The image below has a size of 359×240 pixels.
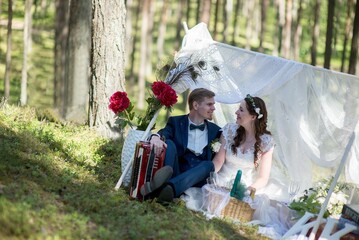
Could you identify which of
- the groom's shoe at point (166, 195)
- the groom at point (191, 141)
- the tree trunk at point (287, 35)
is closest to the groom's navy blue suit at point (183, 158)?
the groom at point (191, 141)

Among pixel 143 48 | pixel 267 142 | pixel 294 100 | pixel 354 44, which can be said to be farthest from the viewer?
pixel 143 48

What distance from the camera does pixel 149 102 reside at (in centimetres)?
857

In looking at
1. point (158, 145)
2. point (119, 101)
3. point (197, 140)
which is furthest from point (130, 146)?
point (197, 140)

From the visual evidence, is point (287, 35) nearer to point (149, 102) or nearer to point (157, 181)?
point (149, 102)

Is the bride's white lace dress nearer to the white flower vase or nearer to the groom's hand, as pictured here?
the groom's hand

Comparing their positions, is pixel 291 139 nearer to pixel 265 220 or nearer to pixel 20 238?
pixel 265 220

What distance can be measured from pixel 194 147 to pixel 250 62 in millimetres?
1488

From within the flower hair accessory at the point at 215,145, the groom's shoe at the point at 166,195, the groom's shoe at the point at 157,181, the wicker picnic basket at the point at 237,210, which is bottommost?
the wicker picnic basket at the point at 237,210

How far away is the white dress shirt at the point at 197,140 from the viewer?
27.6 ft

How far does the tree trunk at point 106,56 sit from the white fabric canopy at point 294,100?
5.19ft

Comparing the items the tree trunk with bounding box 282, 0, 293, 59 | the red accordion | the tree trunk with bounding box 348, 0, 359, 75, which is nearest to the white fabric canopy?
the red accordion

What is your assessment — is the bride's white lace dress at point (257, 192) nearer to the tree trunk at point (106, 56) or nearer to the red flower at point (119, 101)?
the red flower at point (119, 101)

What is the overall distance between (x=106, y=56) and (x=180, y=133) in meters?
2.45

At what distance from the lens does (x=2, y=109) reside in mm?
10430
